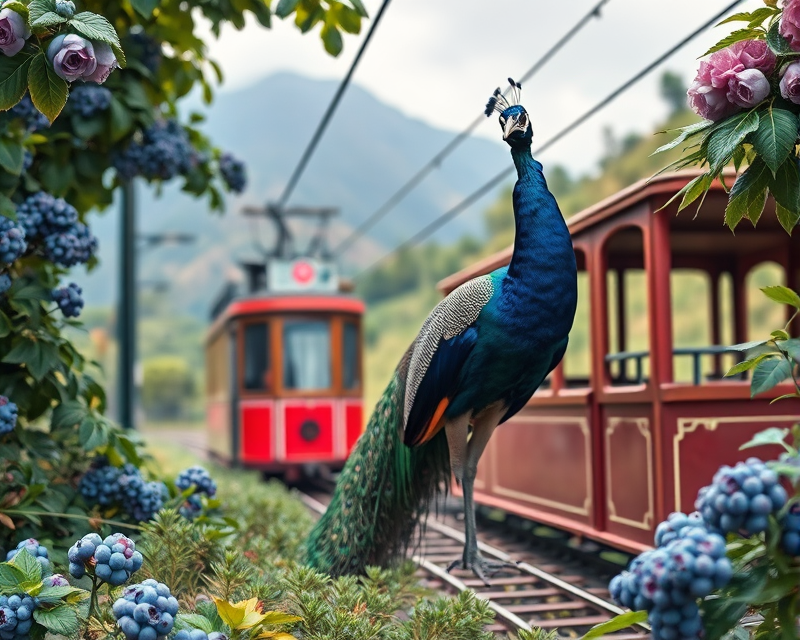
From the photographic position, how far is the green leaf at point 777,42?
242 cm

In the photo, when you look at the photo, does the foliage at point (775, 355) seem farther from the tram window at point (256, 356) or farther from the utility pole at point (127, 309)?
the tram window at point (256, 356)

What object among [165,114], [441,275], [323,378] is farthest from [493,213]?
[165,114]

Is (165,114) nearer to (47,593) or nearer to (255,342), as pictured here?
(47,593)

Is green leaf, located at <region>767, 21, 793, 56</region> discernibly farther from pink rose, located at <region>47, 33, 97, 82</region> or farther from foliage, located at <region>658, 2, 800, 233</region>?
pink rose, located at <region>47, 33, 97, 82</region>

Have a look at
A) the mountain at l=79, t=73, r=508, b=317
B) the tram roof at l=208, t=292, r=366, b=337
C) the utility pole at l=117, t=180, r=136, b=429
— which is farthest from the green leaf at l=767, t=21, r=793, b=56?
the mountain at l=79, t=73, r=508, b=317

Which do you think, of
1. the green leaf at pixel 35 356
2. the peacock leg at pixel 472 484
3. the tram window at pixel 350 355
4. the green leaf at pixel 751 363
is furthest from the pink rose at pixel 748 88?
the tram window at pixel 350 355

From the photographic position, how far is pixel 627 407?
4.99 m

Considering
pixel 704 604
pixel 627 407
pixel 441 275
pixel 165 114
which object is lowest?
pixel 704 604

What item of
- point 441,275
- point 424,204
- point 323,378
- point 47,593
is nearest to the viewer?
point 47,593

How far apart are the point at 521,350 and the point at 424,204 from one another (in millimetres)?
148199

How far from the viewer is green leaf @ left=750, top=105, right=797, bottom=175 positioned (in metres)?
2.35

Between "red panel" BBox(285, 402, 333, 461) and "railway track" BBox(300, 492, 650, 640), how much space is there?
11.9 ft

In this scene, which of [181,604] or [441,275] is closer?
[181,604]

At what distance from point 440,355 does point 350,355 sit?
6.88m
